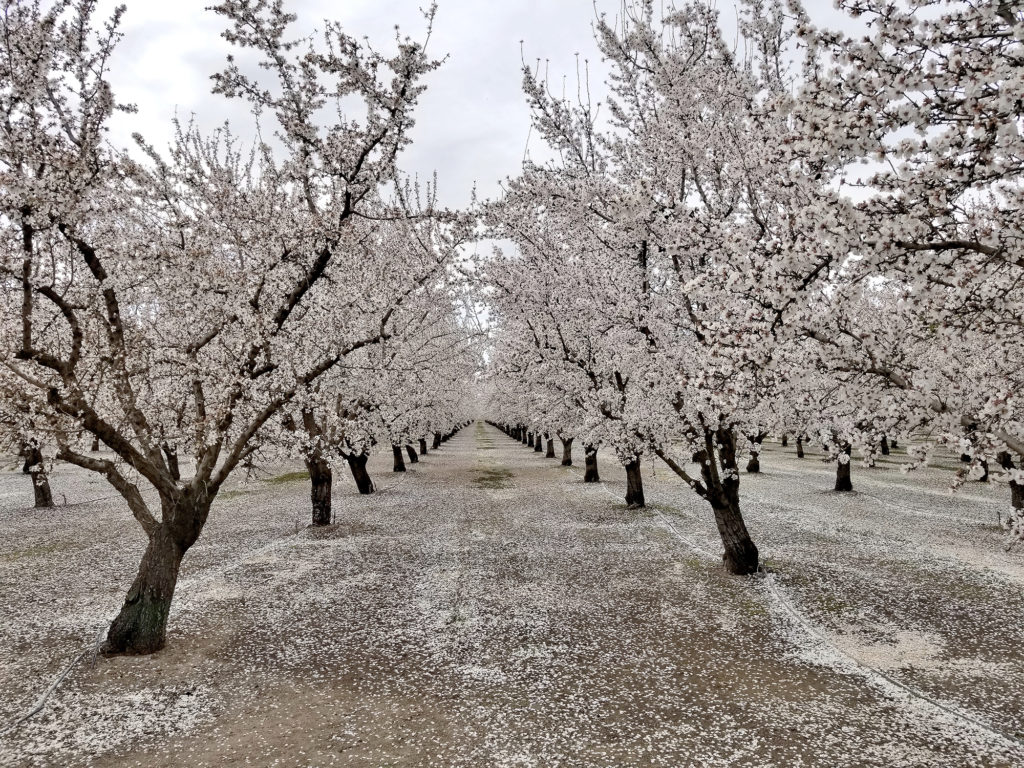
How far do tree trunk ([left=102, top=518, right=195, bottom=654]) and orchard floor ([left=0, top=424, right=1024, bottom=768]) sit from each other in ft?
1.76

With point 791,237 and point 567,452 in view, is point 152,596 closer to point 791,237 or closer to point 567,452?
point 791,237

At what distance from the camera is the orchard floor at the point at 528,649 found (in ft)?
28.7

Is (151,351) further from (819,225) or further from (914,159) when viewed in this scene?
(914,159)

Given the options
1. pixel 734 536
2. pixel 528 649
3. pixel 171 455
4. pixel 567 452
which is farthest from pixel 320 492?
pixel 567 452

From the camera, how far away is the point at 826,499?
3034 cm

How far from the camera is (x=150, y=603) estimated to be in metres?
11.9

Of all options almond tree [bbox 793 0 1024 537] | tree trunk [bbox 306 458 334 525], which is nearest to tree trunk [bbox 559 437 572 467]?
tree trunk [bbox 306 458 334 525]

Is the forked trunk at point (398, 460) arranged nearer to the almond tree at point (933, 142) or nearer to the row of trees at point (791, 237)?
the row of trees at point (791, 237)

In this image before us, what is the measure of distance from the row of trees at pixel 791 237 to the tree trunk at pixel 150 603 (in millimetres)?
10552

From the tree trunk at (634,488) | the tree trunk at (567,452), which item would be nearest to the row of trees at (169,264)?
the tree trunk at (634,488)

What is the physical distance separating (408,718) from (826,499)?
27438mm

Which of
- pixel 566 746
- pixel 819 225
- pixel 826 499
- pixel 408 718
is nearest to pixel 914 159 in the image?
pixel 819 225

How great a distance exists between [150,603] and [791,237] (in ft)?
43.9

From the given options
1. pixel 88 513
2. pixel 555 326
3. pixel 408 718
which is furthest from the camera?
pixel 88 513
